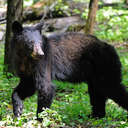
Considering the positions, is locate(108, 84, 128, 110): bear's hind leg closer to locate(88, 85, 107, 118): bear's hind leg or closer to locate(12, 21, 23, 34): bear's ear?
locate(88, 85, 107, 118): bear's hind leg

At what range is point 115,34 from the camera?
13.2 metres

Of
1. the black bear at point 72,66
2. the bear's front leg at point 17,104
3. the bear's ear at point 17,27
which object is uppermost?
the bear's ear at point 17,27

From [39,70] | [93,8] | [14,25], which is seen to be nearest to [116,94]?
[39,70]

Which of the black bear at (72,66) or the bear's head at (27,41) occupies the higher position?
the bear's head at (27,41)

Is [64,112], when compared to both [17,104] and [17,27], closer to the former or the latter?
[17,104]

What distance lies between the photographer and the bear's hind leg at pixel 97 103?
19.3ft

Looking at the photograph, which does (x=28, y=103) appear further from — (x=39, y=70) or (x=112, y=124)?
(x=112, y=124)

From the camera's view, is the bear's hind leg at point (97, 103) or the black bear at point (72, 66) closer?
the black bear at point (72, 66)

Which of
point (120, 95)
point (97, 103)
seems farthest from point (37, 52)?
point (120, 95)

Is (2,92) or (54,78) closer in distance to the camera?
(54,78)

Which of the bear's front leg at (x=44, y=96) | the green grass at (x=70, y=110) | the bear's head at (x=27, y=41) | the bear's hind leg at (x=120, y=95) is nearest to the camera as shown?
the green grass at (x=70, y=110)

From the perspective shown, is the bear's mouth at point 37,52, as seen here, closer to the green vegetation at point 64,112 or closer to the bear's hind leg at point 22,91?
the bear's hind leg at point 22,91

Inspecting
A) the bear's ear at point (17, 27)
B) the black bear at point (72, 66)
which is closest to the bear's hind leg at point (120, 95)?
the black bear at point (72, 66)

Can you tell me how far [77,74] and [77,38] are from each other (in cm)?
77
